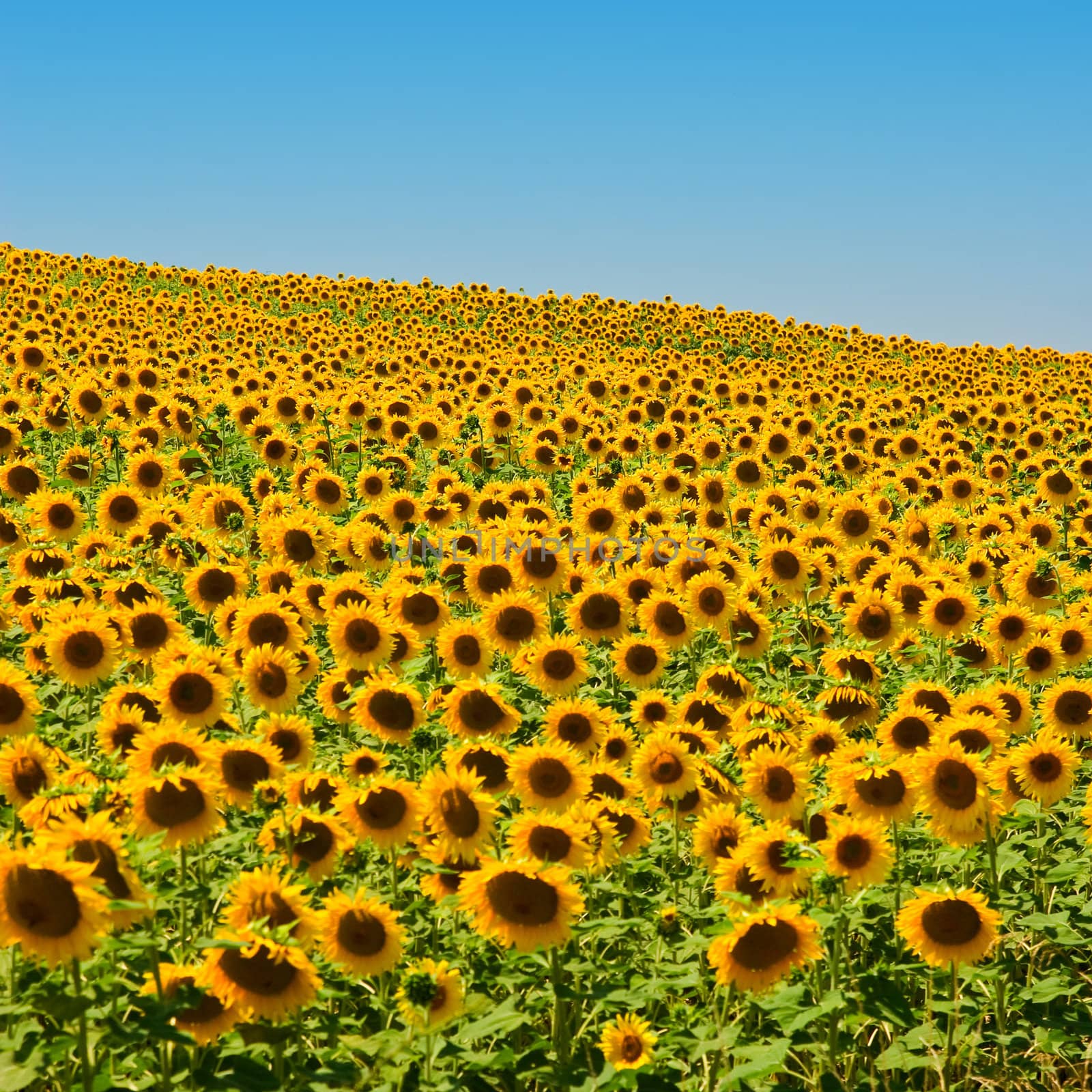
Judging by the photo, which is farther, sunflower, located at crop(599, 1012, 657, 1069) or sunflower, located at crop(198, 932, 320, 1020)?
sunflower, located at crop(599, 1012, 657, 1069)

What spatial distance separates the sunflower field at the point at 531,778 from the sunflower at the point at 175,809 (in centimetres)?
2

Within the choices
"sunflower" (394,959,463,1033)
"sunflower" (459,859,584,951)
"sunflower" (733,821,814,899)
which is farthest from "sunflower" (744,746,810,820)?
"sunflower" (394,959,463,1033)

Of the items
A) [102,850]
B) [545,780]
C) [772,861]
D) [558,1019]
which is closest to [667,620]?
[545,780]

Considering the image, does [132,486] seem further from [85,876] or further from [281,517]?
[85,876]

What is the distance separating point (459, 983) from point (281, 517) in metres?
6.34

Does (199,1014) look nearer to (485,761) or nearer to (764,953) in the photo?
(485,761)

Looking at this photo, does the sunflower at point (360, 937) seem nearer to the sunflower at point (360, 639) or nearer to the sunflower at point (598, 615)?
the sunflower at point (360, 639)

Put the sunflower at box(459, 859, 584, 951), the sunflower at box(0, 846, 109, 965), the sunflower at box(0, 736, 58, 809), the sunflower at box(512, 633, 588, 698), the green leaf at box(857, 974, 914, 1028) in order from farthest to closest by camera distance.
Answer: the sunflower at box(512, 633, 588, 698) < the green leaf at box(857, 974, 914, 1028) < the sunflower at box(0, 736, 58, 809) < the sunflower at box(459, 859, 584, 951) < the sunflower at box(0, 846, 109, 965)

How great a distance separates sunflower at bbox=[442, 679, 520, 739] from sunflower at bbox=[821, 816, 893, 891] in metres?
2.03

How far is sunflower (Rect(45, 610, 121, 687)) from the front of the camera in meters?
7.32

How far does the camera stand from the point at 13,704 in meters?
6.27

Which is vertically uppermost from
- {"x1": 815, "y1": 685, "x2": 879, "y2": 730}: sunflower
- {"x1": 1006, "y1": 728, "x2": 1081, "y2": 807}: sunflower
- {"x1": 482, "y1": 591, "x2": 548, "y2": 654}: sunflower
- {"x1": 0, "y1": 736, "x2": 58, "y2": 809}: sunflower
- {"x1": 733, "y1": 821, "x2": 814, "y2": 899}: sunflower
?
{"x1": 482, "y1": 591, "x2": 548, "y2": 654}: sunflower

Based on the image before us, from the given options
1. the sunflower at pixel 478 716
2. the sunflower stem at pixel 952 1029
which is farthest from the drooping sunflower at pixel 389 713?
the sunflower stem at pixel 952 1029

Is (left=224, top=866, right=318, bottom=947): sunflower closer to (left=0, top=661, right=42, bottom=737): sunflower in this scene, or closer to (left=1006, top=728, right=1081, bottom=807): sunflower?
(left=0, top=661, right=42, bottom=737): sunflower
